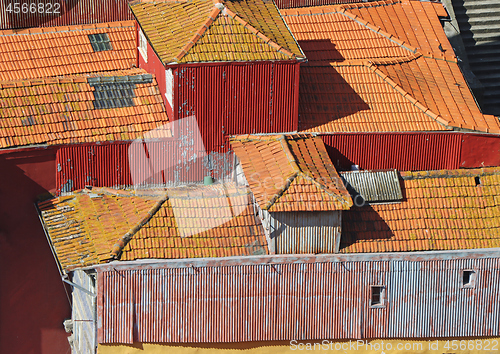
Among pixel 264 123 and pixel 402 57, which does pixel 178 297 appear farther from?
pixel 402 57

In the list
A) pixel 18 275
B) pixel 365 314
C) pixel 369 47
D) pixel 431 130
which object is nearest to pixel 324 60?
pixel 369 47

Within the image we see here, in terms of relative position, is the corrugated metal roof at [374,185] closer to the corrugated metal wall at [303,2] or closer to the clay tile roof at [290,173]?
the clay tile roof at [290,173]

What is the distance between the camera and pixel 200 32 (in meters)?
29.6

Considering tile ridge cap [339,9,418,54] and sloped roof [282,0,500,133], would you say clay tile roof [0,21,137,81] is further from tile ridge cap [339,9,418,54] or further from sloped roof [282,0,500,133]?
tile ridge cap [339,9,418,54]

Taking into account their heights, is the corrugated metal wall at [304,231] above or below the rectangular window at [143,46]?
below

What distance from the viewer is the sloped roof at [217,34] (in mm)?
29375

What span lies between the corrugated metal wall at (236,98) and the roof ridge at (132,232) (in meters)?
3.43

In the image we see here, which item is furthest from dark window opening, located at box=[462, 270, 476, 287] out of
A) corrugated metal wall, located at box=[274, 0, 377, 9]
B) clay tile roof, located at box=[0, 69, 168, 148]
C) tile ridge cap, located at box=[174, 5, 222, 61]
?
corrugated metal wall, located at box=[274, 0, 377, 9]

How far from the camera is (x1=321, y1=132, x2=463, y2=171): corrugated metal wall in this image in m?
30.8

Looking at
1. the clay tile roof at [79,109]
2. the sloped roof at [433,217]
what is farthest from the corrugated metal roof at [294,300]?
the clay tile roof at [79,109]

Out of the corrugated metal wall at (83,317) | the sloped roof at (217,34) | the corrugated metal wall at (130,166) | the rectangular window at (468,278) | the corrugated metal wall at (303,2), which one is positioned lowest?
the corrugated metal wall at (83,317)

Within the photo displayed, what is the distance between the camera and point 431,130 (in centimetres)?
3083

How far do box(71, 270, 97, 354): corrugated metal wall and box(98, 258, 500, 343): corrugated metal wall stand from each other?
1170 mm

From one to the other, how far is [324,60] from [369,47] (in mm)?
2305
